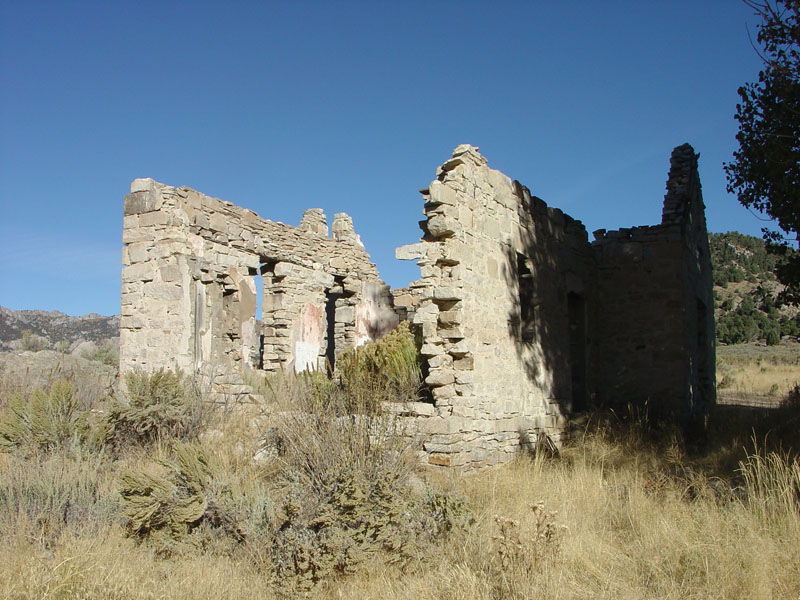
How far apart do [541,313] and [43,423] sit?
22.4 feet

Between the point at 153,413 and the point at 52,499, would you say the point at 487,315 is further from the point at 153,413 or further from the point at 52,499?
the point at 52,499

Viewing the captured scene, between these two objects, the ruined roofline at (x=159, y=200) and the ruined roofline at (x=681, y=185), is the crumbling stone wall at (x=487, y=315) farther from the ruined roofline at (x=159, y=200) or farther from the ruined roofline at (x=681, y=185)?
the ruined roofline at (x=159, y=200)

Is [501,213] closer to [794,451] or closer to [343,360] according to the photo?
[343,360]

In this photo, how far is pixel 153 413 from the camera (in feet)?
27.2

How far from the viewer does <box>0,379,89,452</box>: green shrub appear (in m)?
7.70

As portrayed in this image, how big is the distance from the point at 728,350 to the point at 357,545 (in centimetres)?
3332

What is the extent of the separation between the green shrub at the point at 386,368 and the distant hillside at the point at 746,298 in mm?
27809

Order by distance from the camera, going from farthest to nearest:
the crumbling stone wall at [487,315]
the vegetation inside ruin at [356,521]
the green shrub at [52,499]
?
1. the crumbling stone wall at [487,315]
2. the green shrub at [52,499]
3. the vegetation inside ruin at [356,521]

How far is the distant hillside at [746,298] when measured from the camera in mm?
35250

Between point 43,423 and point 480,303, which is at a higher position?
point 480,303

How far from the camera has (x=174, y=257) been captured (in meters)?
10.1

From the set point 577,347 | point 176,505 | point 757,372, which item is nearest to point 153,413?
point 176,505

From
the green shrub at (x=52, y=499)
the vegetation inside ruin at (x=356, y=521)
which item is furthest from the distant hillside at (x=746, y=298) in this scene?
the green shrub at (x=52, y=499)

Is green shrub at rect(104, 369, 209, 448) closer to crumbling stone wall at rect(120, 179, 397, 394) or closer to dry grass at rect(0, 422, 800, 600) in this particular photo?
crumbling stone wall at rect(120, 179, 397, 394)
